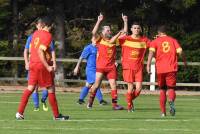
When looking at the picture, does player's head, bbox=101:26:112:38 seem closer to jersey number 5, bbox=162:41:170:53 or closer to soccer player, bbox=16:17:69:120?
jersey number 5, bbox=162:41:170:53

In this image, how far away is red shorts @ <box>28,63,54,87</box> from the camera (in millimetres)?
15867

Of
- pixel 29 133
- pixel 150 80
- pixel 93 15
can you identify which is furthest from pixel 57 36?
pixel 29 133

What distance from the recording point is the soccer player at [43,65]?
616 inches

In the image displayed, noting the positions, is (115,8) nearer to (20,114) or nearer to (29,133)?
(20,114)

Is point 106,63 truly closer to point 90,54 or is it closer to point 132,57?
point 132,57

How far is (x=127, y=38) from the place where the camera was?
19.9 metres

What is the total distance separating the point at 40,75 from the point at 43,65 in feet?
0.75

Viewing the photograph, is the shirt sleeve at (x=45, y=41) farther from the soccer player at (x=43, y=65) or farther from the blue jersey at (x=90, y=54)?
the blue jersey at (x=90, y=54)

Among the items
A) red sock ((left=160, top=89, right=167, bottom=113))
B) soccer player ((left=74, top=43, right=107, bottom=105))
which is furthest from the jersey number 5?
soccer player ((left=74, top=43, right=107, bottom=105))

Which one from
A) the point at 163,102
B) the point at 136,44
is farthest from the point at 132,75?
the point at 163,102

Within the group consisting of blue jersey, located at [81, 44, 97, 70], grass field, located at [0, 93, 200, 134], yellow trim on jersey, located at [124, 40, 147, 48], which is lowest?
grass field, located at [0, 93, 200, 134]

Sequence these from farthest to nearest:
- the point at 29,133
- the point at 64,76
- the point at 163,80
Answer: the point at 64,76
the point at 163,80
the point at 29,133

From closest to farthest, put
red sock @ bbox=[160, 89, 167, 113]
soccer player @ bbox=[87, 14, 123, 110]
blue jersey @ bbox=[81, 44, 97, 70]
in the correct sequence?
red sock @ bbox=[160, 89, 167, 113] < soccer player @ bbox=[87, 14, 123, 110] < blue jersey @ bbox=[81, 44, 97, 70]

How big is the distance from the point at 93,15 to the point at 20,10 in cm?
347
